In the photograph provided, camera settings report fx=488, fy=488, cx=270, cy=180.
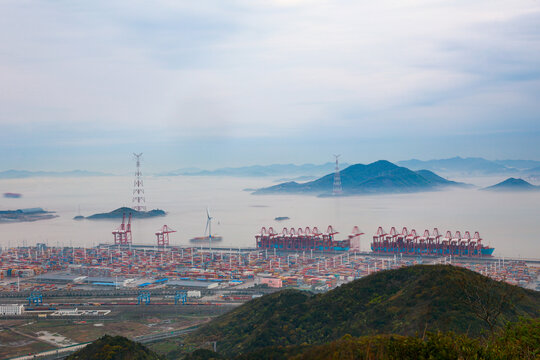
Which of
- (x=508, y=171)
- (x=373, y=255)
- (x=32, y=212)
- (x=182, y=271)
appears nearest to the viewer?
(x=182, y=271)

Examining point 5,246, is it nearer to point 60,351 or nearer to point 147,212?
point 147,212

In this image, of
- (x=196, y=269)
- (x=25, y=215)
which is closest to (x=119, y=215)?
(x=25, y=215)

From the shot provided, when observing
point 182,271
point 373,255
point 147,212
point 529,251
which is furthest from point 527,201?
point 182,271

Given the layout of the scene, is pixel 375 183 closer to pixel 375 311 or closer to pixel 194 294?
pixel 194 294

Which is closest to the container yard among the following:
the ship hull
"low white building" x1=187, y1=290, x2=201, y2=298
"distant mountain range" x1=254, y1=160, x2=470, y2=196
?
"low white building" x1=187, y1=290, x2=201, y2=298

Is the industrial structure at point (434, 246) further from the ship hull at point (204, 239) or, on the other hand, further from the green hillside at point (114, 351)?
the green hillside at point (114, 351)

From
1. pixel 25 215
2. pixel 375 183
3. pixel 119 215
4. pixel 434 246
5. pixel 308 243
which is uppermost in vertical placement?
pixel 375 183

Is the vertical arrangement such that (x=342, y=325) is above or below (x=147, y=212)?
below
